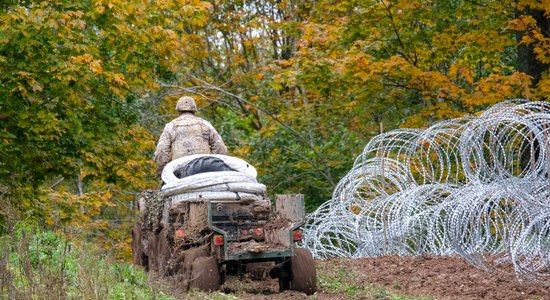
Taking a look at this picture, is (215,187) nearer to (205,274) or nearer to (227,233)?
(227,233)

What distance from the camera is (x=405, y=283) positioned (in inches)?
478

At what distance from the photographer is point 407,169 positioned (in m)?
15.8

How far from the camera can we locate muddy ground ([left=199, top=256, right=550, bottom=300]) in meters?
10.8

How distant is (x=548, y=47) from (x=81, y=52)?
8332 millimetres

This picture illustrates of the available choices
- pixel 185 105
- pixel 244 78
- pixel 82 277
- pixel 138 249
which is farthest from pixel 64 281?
pixel 244 78

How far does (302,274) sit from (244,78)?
51.7ft

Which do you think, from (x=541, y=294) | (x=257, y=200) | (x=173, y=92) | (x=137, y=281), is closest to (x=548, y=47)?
(x=541, y=294)

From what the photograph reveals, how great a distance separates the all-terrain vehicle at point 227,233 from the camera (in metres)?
10.4

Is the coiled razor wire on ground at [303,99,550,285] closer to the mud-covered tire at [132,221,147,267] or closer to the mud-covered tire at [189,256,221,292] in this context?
the mud-covered tire at [132,221,147,267]

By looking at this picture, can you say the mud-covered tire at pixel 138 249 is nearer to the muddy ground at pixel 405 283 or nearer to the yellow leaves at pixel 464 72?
the muddy ground at pixel 405 283

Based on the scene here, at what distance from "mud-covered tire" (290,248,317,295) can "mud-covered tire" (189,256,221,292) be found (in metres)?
0.93

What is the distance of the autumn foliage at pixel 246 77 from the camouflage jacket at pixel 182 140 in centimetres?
216

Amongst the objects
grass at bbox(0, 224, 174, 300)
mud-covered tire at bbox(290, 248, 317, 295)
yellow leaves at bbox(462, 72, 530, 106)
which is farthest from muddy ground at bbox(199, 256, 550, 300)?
yellow leaves at bbox(462, 72, 530, 106)

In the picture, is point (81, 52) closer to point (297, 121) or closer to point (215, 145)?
point (215, 145)
